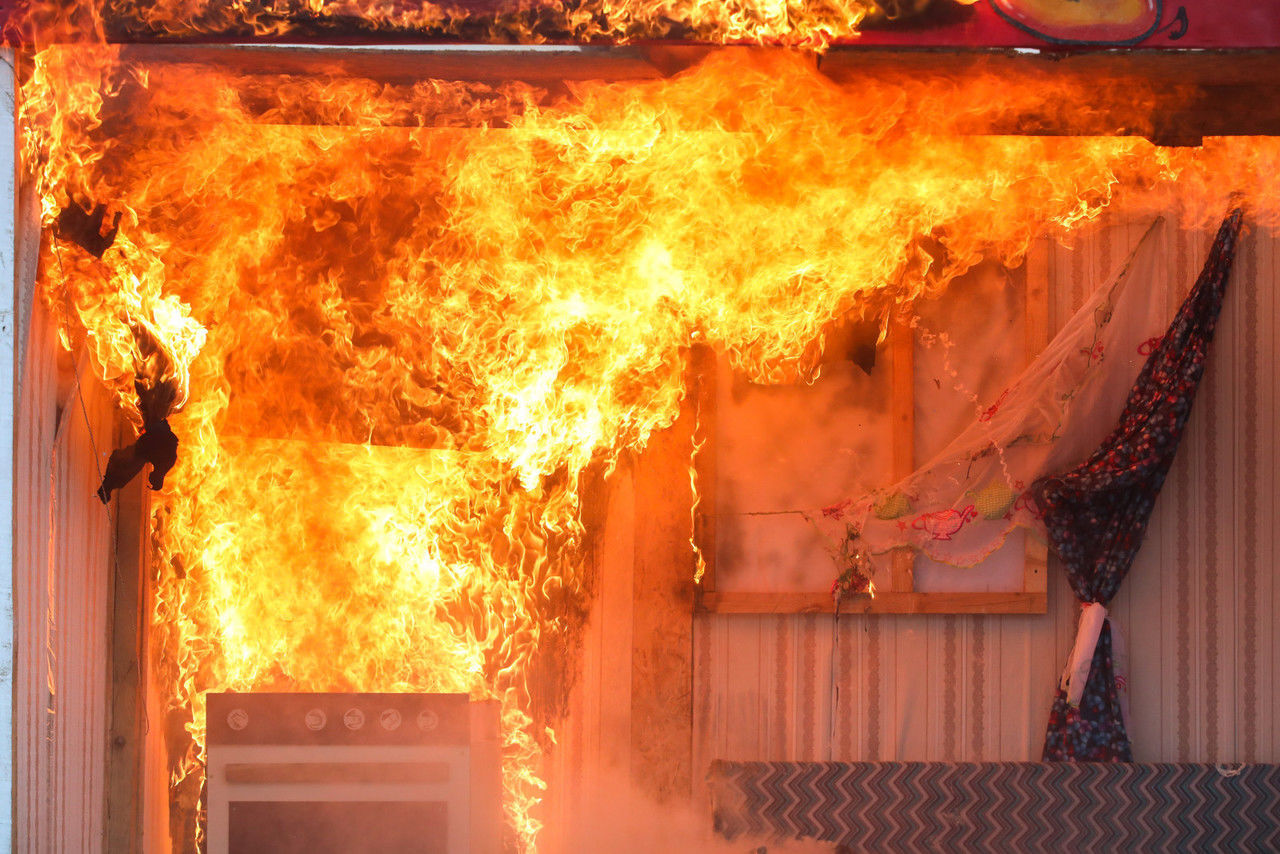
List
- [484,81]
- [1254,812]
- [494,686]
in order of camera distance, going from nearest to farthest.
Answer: [484,81]
[1254,812]
[494,686]

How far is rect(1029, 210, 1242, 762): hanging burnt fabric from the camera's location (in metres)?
4.61

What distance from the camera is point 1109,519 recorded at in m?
4.69

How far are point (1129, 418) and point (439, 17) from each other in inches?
130

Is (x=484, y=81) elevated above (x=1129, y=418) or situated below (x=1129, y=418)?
above

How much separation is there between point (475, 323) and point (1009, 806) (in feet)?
10.5

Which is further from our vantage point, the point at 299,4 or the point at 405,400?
the point at 405,400

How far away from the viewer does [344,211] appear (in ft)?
15.4

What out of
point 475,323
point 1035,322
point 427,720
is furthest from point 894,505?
point 427,720

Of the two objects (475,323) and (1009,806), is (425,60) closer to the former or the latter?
(475,323)

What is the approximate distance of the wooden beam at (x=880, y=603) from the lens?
4789 mm

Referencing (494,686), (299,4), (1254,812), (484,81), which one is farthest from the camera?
(494,686)

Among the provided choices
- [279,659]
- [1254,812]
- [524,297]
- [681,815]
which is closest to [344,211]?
[524,297]

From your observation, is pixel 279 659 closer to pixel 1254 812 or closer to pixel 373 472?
pixel 373 472

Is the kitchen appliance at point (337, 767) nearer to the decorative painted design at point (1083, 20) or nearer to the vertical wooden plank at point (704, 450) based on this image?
the vertical wooden plank at point (704, 450)
